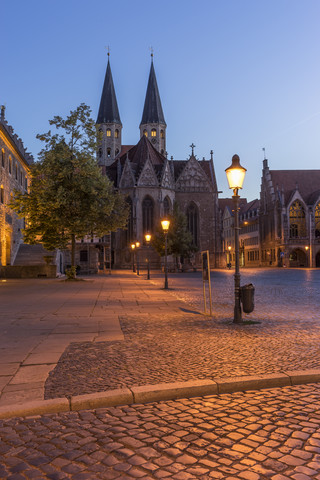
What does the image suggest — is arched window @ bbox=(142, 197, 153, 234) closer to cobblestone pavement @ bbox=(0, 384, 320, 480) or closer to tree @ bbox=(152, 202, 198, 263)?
tree @ bbox=(152, 202, 198, 263)

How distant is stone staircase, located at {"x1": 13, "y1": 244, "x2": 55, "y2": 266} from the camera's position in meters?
34.3

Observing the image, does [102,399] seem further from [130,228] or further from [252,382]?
[130,228]

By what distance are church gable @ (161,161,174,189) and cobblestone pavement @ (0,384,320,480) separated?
58.0 m

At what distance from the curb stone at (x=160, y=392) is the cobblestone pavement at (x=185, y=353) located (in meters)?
0.23

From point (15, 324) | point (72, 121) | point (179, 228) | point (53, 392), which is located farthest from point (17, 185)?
point (53, 392)

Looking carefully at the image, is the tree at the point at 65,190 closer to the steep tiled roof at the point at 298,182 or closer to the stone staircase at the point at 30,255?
the stone staircase at the point at 30,255

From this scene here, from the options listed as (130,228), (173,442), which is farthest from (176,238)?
(173,442)

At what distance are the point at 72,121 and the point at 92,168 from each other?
300 centimetres

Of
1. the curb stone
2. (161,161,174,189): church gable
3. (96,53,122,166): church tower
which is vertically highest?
(96,53,122,166): church tower

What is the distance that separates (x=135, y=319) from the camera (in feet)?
33.0

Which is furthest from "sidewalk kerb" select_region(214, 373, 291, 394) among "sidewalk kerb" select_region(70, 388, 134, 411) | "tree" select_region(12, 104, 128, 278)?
"tree" select_region(12, 104, 128, 278)

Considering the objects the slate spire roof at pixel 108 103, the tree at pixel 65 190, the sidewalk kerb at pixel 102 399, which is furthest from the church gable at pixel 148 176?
the sidewalk kerb at pixel 102 399

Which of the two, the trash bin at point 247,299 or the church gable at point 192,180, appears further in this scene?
the church gable at point 192,180

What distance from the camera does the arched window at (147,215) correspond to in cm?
6038
